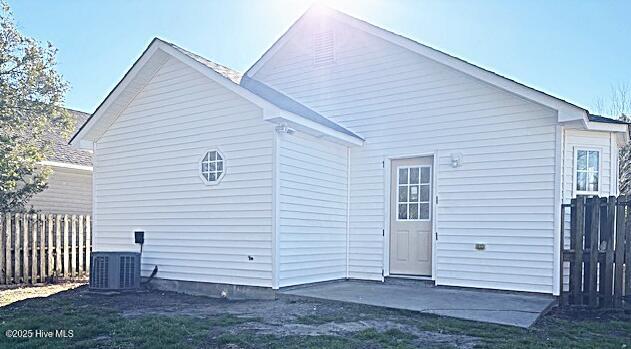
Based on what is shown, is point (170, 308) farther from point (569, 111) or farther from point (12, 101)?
point (12, 101)

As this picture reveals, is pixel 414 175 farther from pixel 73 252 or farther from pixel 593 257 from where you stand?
pixel 73 252

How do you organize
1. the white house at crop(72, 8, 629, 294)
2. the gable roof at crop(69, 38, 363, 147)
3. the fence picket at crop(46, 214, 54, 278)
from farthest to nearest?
the fence picket at crop(46, 214, 54, 278), the white house at crop(72, 8, 629, 294), the gable roof at crop(69, 38, 363, 147)

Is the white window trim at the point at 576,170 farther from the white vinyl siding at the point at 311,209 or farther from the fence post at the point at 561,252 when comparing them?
the white vinyl siding at the point at 311,209

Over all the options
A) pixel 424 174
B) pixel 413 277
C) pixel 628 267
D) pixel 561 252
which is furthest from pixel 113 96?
pixel 628 267

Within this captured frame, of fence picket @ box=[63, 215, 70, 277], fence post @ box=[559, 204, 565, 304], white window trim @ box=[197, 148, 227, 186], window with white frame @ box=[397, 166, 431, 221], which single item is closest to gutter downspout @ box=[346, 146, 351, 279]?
window with white frame @ box=[397, 166, 431, 221]

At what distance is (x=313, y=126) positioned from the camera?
8008 mm

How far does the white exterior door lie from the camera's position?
28.7 ft

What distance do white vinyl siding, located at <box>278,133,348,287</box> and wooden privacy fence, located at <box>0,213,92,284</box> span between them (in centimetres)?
525

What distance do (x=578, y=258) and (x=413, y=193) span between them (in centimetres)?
280

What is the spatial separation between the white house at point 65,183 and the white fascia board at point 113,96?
16.2ft

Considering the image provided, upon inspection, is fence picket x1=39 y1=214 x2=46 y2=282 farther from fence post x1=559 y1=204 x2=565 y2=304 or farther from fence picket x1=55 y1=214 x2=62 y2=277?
fence post x1=559 y1=204 x2=565 y2=304

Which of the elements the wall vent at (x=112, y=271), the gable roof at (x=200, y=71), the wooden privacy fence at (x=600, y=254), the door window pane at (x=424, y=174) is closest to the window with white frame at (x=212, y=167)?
the gable roof at (x=200, y=71)

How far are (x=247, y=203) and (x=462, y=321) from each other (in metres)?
3.66

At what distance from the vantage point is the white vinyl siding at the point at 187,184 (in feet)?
25.6
